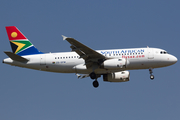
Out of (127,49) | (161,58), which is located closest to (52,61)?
(127,49)

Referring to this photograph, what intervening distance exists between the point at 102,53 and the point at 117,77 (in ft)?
17.5

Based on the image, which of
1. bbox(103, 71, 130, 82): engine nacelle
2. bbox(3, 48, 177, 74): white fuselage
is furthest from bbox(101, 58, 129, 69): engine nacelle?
bbox(103, 71, 130, 82): engine nacelle

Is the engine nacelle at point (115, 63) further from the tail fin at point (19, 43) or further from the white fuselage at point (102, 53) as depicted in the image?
the tail fin at point (19, 43)

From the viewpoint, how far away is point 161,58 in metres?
42.6

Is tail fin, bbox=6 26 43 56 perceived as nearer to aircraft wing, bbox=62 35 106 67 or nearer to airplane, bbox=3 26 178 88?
airplane, bbox=3 26 178 88

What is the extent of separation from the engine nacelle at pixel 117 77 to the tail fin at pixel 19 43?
10282mm

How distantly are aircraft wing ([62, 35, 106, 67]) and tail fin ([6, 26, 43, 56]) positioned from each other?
7602 millimetres

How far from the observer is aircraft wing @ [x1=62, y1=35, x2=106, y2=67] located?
1529 inches

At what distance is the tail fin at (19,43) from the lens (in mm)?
45188

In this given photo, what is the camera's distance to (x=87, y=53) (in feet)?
133

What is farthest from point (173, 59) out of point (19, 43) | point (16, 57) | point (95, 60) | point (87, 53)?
point (19, 43)

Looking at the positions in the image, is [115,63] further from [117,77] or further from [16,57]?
Answer: [16,57]

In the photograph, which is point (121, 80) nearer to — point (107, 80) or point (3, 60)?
point (107, 80)

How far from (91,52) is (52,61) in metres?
5.96
